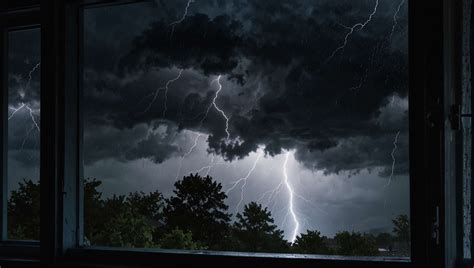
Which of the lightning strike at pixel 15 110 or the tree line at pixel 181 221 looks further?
the lightning strike at pixel 15 110

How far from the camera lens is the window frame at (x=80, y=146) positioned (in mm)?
1604

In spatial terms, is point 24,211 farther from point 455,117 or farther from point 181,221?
point 455,117

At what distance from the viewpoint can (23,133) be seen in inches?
105

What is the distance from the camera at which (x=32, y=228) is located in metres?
2.73

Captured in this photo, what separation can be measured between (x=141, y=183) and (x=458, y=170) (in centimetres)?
142

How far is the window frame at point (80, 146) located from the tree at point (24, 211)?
143 mm

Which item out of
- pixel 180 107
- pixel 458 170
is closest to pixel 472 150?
pixel 458 170

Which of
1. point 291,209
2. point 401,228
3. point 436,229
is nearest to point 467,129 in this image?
point 436,229

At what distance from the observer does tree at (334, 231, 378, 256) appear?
7.26ft

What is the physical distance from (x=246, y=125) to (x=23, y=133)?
1.09 m

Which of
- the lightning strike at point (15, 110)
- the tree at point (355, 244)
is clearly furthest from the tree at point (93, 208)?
the tree at point (355, 244)

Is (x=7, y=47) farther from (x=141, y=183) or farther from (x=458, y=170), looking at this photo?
(x=458, y=170)

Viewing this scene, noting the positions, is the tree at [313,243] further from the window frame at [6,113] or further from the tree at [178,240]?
the window frame at [6,113]

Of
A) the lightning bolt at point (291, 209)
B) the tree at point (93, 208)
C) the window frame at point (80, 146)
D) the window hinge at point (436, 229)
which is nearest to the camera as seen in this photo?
the window hinge at point (436, 229)
